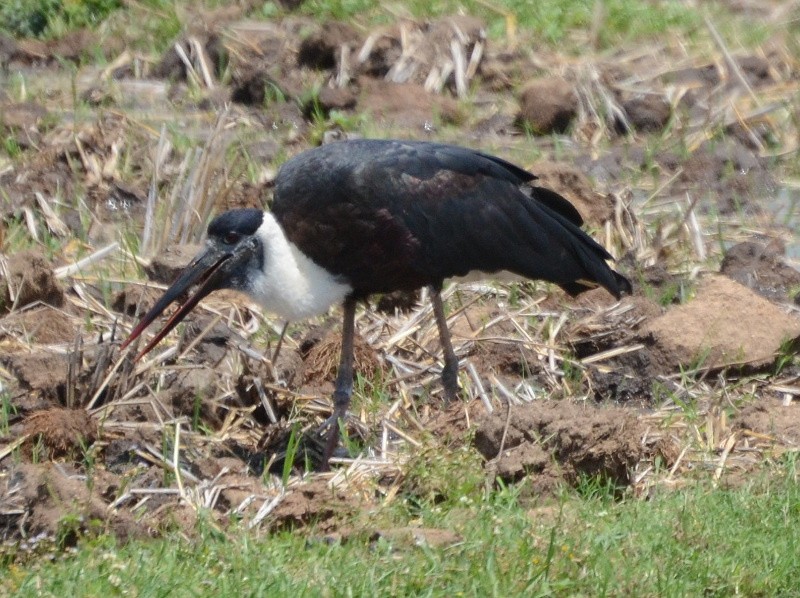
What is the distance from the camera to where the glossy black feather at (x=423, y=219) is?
5.71m

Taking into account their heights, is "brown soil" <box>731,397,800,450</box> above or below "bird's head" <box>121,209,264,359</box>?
below

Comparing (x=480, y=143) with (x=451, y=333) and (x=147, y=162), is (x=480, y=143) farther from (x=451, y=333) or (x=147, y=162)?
(x=451, y=333)

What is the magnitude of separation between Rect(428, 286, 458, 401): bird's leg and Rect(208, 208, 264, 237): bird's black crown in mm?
800

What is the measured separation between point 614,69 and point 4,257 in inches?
199

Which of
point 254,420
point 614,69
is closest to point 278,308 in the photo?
point 254,420

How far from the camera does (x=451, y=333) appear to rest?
22.1ft

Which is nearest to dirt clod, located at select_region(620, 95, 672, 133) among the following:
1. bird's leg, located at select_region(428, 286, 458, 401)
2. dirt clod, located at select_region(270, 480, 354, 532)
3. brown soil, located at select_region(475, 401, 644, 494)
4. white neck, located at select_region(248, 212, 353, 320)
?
bird's leg, located at select_region(428, 286, 458, 401)

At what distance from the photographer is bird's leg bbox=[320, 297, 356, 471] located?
5.61m

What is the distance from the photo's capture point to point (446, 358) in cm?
601

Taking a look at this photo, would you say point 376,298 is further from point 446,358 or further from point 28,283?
point 28,283

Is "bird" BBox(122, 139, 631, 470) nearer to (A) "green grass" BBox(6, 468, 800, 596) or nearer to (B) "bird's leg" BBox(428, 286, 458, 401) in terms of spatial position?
(B) "bird's leg" BBox(428, 286, 458, 401)

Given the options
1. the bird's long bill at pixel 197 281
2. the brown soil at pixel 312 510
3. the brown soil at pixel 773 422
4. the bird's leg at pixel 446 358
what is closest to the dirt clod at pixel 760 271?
the brown soil at pixel 773 422

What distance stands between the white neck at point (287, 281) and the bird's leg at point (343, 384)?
143mm

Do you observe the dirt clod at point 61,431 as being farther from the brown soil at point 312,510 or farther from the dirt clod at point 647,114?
the dirt clod at point 647,114
